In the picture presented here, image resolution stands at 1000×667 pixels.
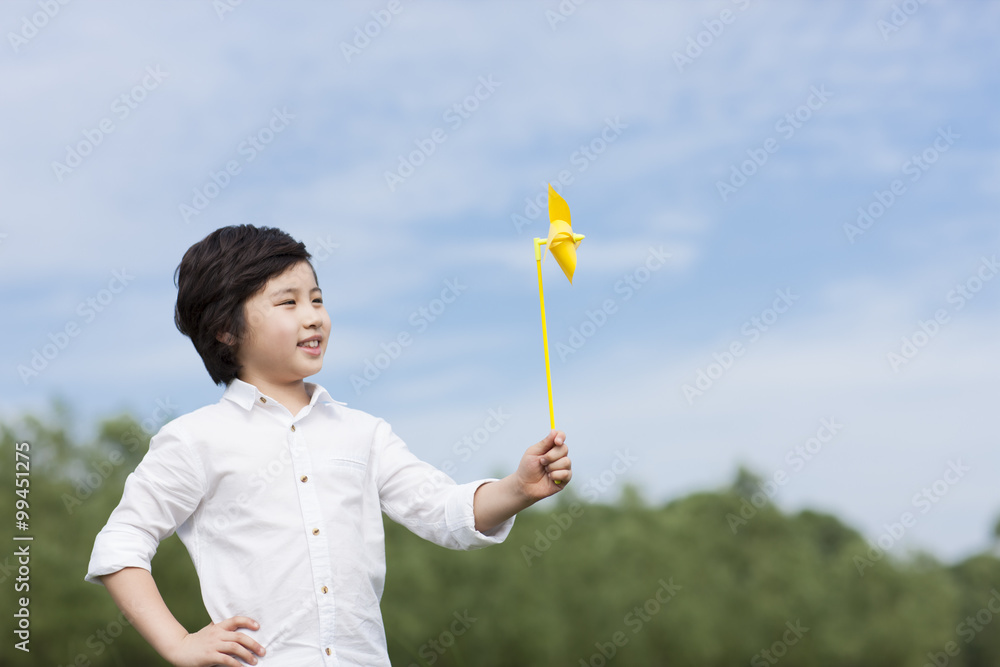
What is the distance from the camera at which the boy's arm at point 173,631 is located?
1.94 metres

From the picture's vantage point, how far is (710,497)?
906cm

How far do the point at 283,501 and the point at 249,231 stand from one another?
0.68 m

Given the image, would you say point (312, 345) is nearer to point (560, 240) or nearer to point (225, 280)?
point (225, 280)

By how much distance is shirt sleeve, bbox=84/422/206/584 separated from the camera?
2.00 meters

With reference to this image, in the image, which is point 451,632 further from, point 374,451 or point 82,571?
point 374,451

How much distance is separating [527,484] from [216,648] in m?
0.72

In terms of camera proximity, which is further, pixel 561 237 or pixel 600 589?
pixel 600 589

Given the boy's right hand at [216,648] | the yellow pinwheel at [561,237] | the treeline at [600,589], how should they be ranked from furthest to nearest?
the treeline at [600,589] → the yellow pinwheel at [561,237] → the boy's right hand at [216,648]

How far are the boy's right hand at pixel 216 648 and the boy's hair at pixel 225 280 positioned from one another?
1.96 feet

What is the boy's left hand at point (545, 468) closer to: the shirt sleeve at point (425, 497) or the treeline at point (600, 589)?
the shirt sleeve at point (425, 497)

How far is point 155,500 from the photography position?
2.05 metres

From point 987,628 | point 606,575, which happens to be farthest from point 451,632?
point 987,628

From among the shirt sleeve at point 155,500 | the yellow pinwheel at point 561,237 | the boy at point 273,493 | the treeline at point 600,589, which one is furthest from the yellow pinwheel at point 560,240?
the treeline at point 600,589

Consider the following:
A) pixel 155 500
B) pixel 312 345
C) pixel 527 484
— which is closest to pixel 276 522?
pixel 155 500
